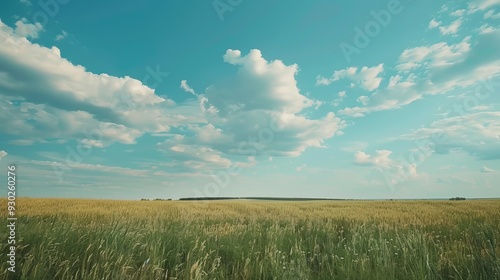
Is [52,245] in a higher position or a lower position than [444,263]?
higher

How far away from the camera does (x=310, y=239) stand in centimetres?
704

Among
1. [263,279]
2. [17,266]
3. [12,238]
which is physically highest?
[12,238]

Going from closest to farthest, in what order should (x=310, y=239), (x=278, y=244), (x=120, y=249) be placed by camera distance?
(x=120, y=249)
(x=278, y=244)
(x=310, y=239)

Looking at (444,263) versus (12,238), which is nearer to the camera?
(12,238)

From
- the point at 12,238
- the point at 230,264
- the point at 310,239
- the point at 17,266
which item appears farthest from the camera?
the point at 310,239

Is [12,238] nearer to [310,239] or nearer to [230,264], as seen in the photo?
[230,264]

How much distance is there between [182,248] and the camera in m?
5.64

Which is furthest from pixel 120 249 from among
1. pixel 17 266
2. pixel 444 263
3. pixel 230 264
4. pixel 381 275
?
pixel 444 263

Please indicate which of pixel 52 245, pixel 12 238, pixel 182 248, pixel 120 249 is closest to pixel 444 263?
pixel 182 248

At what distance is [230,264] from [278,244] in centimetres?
120

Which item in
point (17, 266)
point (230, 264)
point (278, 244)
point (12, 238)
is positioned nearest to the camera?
point (17, 266)

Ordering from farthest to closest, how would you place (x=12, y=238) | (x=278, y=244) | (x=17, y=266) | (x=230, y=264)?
(x=278, y=244), (x=230, y=264), (x=12, y=238), (x=17, y=266)

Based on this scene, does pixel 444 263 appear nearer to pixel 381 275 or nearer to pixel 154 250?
pixel 381 275

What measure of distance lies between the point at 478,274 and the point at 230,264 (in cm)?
377
